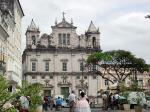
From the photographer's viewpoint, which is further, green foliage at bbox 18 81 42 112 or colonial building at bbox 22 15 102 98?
colonial building at bbox 22 15 102 98

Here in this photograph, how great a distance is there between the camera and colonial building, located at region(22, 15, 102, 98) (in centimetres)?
8500

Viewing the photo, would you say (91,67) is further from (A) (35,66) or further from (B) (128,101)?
(B) (128,101)

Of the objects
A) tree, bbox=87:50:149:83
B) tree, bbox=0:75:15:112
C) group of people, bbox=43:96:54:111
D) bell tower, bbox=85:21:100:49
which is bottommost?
group of people, bbox=43:96:54:111

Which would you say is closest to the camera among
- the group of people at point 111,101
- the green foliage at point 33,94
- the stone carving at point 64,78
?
the green foliage at point 33,94

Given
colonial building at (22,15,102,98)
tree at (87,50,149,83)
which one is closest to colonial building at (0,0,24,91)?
colonial building at (22,15,102,98)

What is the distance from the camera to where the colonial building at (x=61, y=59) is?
85000mm

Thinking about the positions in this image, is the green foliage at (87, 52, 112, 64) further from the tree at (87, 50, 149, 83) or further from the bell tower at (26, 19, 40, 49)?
the bell tower at (26, 19, 40, 49)

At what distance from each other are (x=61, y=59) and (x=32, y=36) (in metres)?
6.35

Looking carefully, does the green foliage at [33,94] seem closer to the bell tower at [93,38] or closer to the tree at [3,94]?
the tree at [3,94]

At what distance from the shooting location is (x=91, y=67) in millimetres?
85250

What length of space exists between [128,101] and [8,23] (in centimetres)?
2257

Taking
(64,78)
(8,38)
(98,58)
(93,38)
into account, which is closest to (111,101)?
(8,38)

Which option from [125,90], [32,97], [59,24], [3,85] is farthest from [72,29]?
[3,85]

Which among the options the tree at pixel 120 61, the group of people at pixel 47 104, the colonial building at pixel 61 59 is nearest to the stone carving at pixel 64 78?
the colonial building at pixel 61 59
